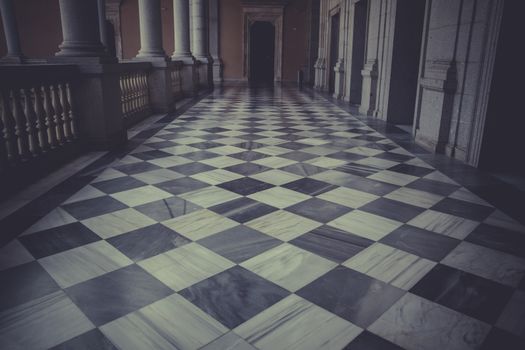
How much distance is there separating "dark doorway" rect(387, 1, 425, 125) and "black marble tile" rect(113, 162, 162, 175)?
15.8ft

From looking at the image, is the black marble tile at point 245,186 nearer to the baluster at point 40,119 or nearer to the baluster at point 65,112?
the baluster at point 40,119

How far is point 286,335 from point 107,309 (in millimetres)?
810

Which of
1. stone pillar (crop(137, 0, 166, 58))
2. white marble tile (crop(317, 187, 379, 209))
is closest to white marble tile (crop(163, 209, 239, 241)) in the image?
white marble tile (crop(317, 187, 379, 209))

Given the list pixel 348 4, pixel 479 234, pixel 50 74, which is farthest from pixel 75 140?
pixel 348 4

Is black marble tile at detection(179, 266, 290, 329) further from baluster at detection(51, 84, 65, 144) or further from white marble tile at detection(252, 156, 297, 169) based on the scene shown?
baluster at detection(51, 84, 65, 144)

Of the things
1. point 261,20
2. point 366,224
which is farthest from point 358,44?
point 261,20

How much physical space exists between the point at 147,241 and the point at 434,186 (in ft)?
8.44

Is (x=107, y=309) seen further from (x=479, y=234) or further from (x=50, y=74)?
(x=50, y=74)

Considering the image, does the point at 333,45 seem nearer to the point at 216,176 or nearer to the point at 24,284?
the point at 216,176

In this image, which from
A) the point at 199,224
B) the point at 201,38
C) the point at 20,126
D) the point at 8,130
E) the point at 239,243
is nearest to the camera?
the point at 239,243

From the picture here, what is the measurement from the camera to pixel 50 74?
12.6 ft

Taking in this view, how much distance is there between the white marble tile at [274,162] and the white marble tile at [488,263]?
84.4 inches

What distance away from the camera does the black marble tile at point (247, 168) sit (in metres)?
3.96

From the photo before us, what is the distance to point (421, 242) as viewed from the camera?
8.18 feet
